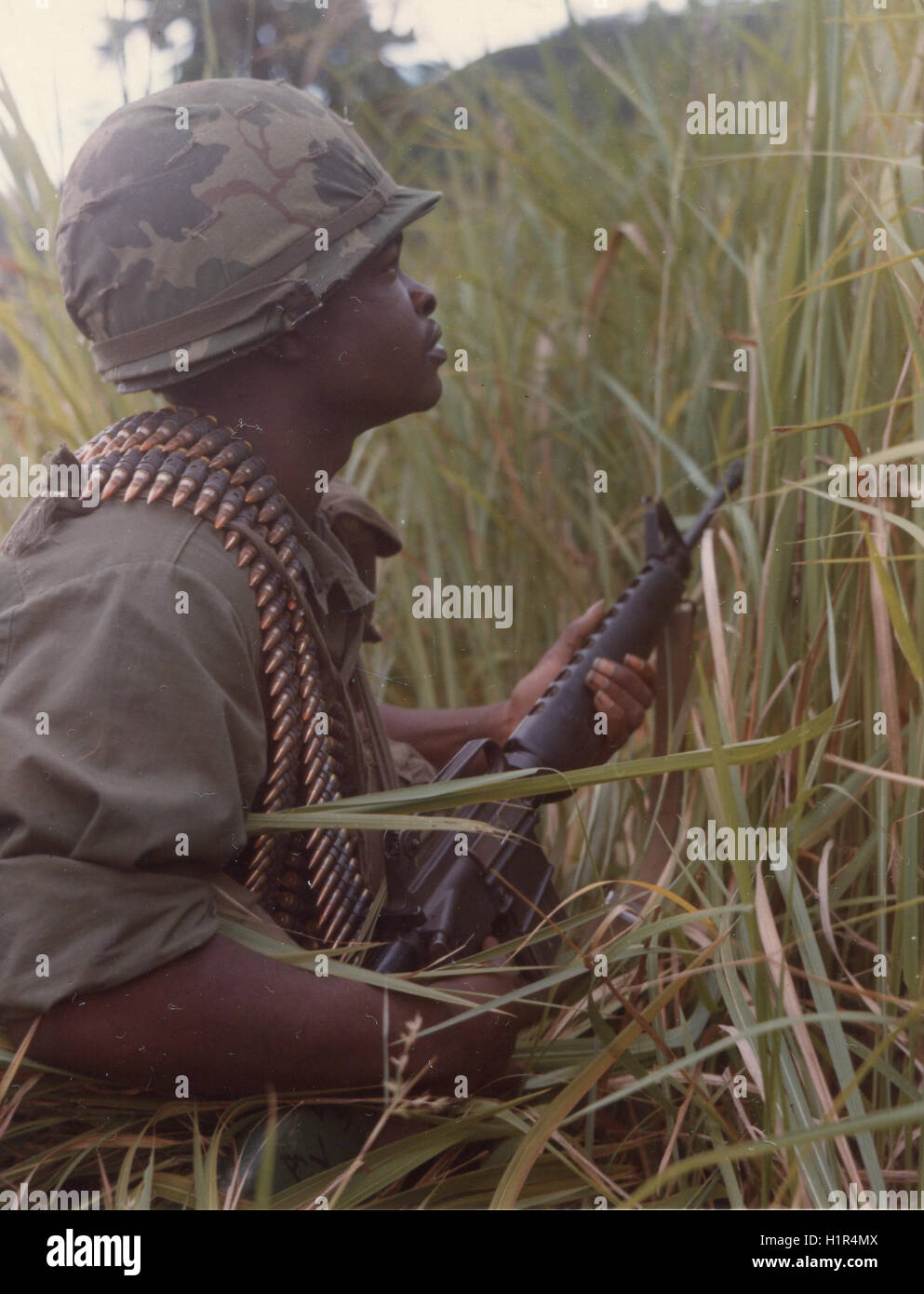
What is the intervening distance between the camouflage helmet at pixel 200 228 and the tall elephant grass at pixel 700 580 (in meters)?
0.54

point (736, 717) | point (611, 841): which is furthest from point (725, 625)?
point (611, 841)

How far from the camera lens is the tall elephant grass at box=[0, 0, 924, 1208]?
4.21 ft

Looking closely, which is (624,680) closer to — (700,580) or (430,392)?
(700,580)

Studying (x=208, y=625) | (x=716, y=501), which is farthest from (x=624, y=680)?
(x=208, y=625)

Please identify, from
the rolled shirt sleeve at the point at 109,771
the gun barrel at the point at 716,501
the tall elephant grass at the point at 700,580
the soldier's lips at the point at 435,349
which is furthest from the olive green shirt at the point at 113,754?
the gun barrel at the point at 716,501

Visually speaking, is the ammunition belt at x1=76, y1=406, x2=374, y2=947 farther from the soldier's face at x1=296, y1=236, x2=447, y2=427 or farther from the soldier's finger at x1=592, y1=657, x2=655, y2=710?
the soldier's finger at x1=592, y1=657, x2=655, y2=710

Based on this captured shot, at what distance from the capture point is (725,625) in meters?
1.65

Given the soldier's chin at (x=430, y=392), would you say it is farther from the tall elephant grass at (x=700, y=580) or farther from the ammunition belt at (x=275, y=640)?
the tall elephant grass at (x=700, y=580)

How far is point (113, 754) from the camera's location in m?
1.15

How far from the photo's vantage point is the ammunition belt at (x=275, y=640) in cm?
131

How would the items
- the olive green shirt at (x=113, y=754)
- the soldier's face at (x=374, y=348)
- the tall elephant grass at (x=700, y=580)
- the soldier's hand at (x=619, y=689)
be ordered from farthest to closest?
the soldier's hand at (x=619, y=689) → the soldier's face at (x=374, y=348) → the tall elephant grass at (x=700, y=580) → the olive green shirt at (x=113, y=754)

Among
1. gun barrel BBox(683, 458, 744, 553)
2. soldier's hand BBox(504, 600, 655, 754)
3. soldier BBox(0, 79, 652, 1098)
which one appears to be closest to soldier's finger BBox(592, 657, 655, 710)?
soldier's hand BBox(504, 600, 655, 754)

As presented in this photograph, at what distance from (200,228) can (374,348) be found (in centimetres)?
25
